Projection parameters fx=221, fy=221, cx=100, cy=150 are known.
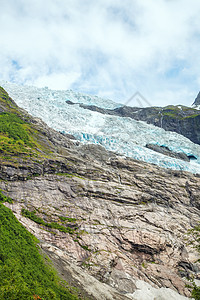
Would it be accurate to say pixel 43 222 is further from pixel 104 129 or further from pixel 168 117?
pixel 168 117

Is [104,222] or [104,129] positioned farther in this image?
[104,129]

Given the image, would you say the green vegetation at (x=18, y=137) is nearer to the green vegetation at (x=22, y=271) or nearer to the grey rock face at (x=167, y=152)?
the green vegetation at (x=22, y=271)

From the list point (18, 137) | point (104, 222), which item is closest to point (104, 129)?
point (18, 137)

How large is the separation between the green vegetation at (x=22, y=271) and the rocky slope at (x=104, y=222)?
9.80 feet

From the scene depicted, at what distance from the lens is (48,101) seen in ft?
362

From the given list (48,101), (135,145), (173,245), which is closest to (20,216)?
(173,245)

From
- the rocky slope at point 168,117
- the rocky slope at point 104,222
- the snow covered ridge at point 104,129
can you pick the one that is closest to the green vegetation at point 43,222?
the rocky slope at point 104,222

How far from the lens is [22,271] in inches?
707

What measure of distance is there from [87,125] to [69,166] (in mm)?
55185

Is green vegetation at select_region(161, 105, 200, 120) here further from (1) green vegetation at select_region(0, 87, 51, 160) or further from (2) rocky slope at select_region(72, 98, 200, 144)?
(1) green vegetation at select_region(0, 87, 51, 160)

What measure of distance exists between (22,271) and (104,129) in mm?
81016

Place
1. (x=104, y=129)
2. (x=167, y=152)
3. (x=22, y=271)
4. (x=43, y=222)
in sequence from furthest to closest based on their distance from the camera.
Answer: (x=104, y=129), (x=167, y=152), (x=43, y=222), (x=22, y=271)

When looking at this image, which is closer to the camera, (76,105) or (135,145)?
(135,145)

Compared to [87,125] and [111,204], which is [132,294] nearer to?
[111,204]
